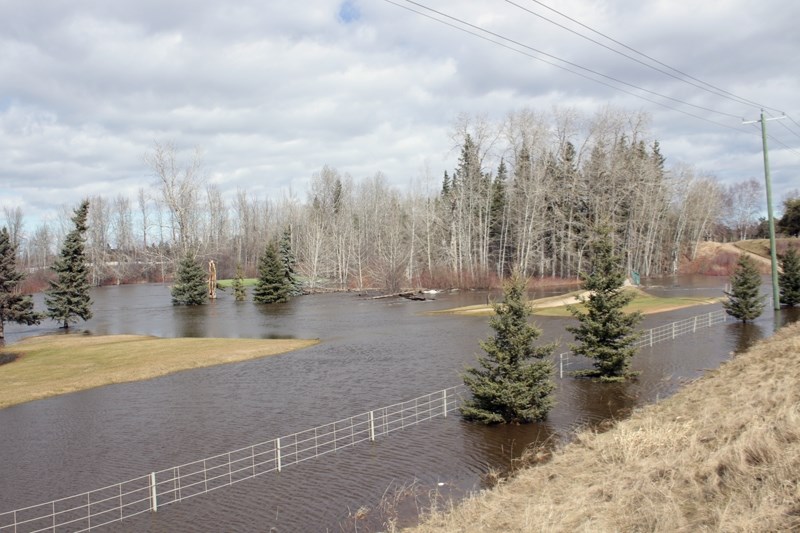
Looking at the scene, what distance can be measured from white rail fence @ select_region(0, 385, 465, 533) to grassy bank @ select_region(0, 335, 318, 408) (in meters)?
14.8

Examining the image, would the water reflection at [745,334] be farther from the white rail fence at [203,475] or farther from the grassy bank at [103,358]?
the grassy bank at [103,358]

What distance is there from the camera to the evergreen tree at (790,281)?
158 feet

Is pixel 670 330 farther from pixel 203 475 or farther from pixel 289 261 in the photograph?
pixel 289 261

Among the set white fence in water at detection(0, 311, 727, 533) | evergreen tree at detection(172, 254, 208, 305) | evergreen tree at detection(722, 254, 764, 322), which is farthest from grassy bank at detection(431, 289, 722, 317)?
evergreen tree at detection(172, 254, 208, 305)

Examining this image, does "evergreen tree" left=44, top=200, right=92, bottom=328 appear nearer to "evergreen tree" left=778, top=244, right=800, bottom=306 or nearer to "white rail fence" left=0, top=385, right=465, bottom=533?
"white rail fence" left=0, top=385, right=465, bottom=533

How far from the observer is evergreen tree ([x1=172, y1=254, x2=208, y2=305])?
80375 millimetres

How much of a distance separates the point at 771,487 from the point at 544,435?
11.0 m

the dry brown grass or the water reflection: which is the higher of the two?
the dry brown grass

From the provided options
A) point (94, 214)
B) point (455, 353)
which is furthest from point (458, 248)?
point (94, 214)

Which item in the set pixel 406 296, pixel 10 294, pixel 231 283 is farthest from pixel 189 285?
pixel 231 283

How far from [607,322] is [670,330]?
1623 cm

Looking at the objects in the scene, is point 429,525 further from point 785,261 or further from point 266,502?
point 785,261

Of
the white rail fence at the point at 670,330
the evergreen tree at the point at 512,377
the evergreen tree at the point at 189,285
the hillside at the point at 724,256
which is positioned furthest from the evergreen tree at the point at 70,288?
the hillside at the point at 724,256

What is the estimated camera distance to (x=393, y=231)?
3957 inches
